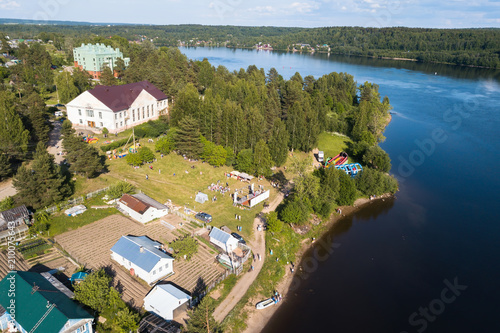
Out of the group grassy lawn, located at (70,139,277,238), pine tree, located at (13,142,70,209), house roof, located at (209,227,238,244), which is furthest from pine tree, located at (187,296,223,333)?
pine tree, located at (13,142,70,209)

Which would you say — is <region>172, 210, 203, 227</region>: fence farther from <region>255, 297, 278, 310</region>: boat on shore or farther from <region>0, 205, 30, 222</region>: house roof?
<region>0, 205, 30, 222</region>: house roof

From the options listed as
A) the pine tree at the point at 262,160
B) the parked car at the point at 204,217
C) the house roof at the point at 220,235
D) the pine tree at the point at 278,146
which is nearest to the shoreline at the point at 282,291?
the house roof at the point at 220,235

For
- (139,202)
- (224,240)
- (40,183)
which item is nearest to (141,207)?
(139,202)

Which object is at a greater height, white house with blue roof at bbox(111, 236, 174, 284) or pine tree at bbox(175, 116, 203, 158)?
pine tree at bbox(175, 116, 203, 158)

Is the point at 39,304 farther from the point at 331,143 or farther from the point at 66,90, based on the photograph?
the point at 331,143

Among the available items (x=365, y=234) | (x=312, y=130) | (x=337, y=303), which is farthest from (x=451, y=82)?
(x=337, y=303)

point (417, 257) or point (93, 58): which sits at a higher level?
point (93, 58)

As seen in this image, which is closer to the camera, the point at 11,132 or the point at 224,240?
the point at 224,240
